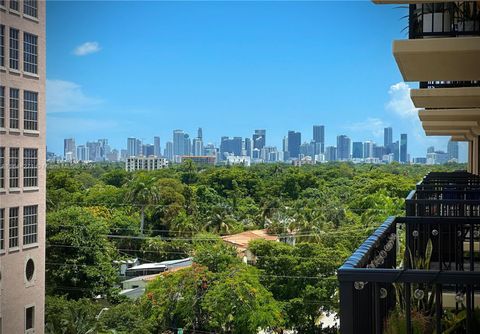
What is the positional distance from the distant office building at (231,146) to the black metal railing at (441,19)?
162 meters

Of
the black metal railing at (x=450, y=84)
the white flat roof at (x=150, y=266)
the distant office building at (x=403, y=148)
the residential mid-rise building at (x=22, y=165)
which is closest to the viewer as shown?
the black metal railing at (x=450, y=84)

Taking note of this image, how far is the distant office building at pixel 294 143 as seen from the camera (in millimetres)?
168750

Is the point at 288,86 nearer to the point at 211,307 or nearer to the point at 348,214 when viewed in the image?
the point at 348,214

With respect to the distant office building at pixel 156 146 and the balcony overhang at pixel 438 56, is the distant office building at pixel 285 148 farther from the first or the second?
the balcony overhang at pixel 438 56

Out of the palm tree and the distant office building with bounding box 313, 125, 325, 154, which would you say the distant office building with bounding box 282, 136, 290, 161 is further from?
the palm tree

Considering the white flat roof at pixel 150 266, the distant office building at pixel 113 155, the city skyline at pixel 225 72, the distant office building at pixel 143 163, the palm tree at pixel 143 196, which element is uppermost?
the city skyline at pixel 225 72

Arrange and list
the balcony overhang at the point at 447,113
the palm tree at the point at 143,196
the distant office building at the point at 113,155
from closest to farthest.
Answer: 1. the balcony overhang at the point at 447,113
2. the palm tree at the point at 143,196
3. the distant office building at the point at 113,155

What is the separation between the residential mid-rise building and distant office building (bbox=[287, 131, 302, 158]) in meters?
147

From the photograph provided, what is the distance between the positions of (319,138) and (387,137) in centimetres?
1572

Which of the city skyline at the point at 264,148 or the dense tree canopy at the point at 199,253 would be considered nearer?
the dense tree canopy at the point at 199,253

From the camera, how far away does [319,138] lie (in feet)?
541

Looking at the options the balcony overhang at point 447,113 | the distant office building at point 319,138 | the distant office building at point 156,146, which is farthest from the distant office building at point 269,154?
the balcony overhang at point 447,113

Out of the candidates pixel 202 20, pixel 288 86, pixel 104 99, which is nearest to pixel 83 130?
pixel 104 99

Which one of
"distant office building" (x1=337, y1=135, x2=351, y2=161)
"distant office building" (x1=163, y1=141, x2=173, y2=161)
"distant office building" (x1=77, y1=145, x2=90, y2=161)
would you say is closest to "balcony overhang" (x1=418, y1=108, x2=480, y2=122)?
"distant office building" (x1=77, y1=145, x2=90, y2=161)
